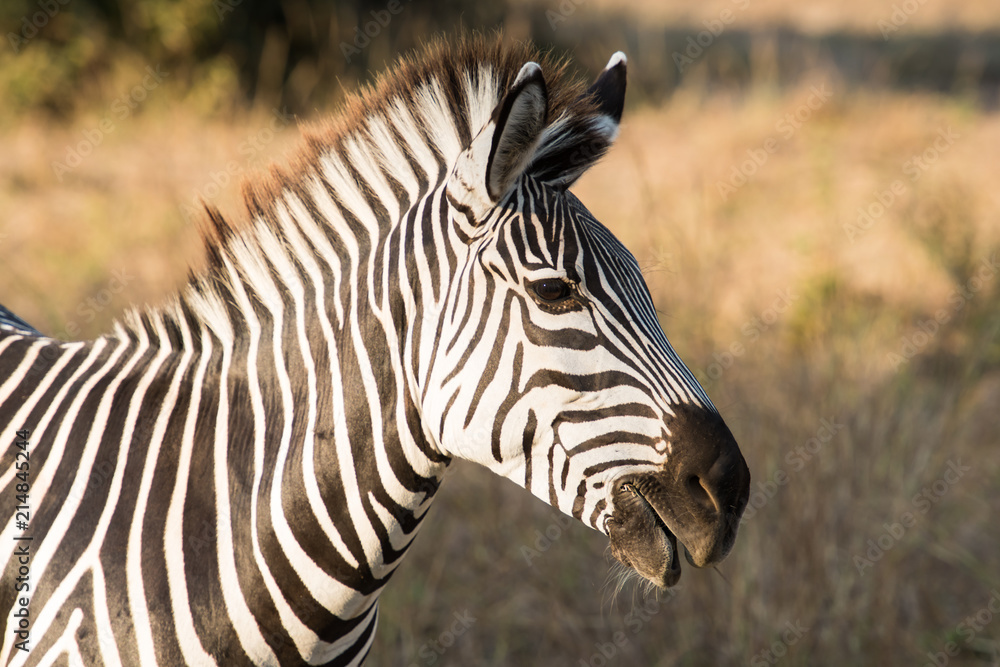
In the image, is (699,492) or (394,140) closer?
(699,492)

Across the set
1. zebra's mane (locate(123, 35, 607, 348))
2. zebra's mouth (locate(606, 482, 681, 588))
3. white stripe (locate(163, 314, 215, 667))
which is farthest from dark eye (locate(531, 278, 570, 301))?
white stripe (locate(163, 314, 215, 667))

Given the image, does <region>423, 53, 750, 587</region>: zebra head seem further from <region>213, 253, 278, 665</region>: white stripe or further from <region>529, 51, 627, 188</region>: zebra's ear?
<region>213, 253, 278, 665</region>: white stripe

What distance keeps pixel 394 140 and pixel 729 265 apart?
563 cm

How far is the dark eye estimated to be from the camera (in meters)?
1.93

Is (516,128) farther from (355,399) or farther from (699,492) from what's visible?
(699,492)

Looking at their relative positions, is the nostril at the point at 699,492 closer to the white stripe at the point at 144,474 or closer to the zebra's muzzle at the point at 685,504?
the zebra's muzzle at the point at 685,504

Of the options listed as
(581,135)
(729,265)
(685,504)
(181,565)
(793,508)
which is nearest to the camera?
(685,504)

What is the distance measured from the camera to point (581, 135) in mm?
2150

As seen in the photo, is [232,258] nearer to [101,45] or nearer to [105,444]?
[105,444]

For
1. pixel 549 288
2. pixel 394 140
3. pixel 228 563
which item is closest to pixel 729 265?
pixel 394 140

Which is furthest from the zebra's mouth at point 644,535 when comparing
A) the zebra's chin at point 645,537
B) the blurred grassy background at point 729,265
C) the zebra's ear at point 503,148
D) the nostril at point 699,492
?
the zebra's ear at point 503,148

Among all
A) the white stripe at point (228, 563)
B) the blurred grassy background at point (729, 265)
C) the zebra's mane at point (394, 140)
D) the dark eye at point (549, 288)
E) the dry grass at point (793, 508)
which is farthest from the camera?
the blurred grassy background at point (729, 265)

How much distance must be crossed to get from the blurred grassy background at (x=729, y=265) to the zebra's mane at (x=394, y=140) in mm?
164

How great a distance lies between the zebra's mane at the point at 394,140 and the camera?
2.18 meters
